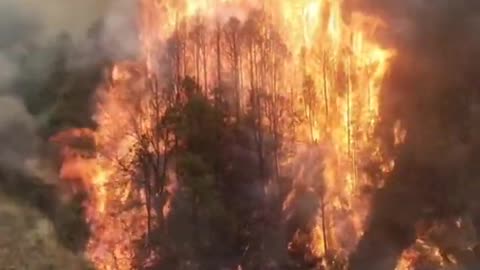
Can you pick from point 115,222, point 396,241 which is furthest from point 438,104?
point 115,222

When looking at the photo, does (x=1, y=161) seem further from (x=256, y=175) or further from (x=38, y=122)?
(x=256, y=175)

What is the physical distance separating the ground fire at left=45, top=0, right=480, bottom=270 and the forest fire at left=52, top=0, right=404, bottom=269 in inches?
1.9

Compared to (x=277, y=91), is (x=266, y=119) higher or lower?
lower

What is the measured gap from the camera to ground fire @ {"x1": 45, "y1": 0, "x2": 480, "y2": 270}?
124ft

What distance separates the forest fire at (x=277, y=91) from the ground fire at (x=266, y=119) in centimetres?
5

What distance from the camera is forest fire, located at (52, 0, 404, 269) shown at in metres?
38.5

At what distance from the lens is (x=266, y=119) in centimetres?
3956

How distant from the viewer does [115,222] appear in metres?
37.2

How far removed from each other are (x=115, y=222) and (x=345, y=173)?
10.00 metres

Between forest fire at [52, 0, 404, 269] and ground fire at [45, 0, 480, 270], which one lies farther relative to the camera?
forest fire at [52, 0, 404, 269]

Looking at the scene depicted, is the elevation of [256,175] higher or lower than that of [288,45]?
lower

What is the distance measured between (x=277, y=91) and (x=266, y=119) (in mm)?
1297

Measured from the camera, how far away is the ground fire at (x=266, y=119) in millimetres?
37719

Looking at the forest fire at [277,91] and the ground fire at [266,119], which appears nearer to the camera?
the ground fire at [266,119]
